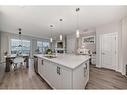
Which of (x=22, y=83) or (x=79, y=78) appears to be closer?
(x=79, y=78)

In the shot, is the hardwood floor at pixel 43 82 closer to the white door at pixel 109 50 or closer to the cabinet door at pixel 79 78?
the cabinet door at pixel 79 78

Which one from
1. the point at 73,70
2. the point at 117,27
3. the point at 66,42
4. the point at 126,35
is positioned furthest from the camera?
the point at 66,42

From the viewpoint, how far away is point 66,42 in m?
9.09

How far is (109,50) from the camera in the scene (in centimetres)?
509

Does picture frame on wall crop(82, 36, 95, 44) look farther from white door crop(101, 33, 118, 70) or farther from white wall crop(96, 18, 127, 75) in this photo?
white door crop(101, 33, 118, 70)

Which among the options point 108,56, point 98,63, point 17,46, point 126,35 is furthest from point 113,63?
point 17,46

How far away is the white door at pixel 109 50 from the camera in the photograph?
484 centimetres

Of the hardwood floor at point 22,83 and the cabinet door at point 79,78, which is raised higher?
the cabinet door at point 79,78

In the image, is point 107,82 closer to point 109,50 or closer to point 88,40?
point 109,50

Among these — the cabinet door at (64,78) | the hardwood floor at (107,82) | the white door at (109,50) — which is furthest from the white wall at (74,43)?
the cabinet door at (64,78)

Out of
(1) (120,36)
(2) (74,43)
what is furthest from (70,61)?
(2) (74,43)

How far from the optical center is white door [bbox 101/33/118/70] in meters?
4.84
